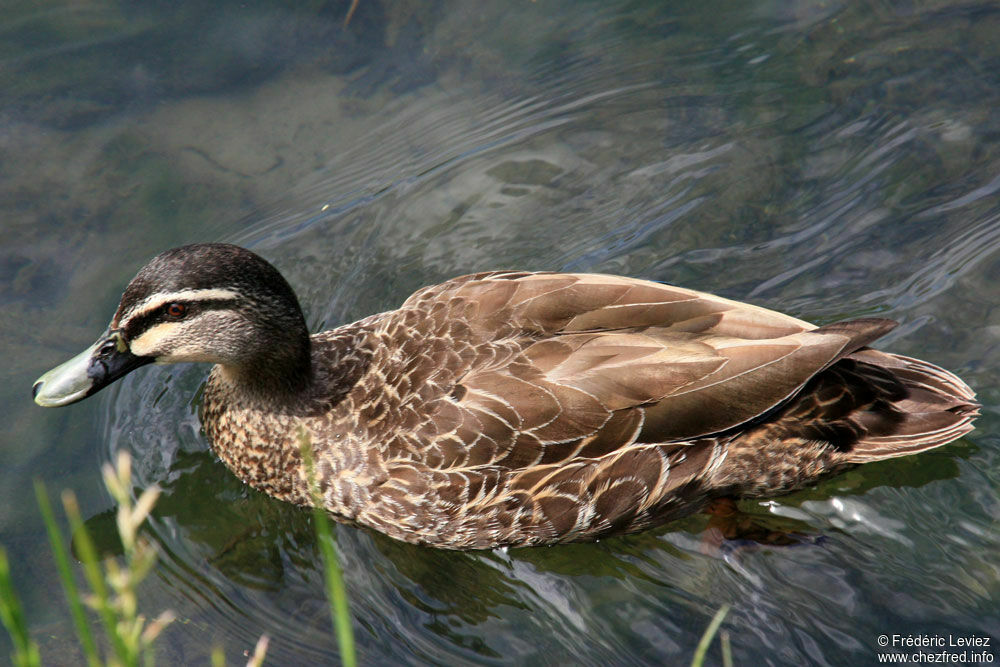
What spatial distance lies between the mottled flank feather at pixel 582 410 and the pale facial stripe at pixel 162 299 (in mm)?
111

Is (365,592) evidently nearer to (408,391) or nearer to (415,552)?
(415,552)

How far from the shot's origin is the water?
16.9 feet

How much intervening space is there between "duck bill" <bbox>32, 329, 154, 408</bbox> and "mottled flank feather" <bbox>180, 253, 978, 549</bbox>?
0.62 m

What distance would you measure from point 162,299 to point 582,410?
6.78ft

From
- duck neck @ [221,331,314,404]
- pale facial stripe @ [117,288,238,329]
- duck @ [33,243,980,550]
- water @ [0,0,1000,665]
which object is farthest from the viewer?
duck neck @ [221,331,314,404]

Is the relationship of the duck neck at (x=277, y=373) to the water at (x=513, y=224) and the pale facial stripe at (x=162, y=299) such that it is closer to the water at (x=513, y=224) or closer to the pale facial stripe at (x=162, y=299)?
the pale facial stripe at (x=162, y=299)

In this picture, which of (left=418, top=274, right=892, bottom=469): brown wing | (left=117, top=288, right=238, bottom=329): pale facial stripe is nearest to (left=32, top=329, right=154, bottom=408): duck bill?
(left=117, top=288, right=238, bottom=329): pale facial stripe

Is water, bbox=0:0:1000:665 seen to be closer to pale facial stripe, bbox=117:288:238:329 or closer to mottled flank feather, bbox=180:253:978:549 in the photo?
mottled flank feather, bbox=180:253:978:549

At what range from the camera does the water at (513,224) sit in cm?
514

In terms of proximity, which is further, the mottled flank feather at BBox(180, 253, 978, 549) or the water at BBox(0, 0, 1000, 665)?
the water at BBox(0, 0, 1000, 665)

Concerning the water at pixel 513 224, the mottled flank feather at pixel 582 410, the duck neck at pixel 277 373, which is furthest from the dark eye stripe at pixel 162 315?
the water at pixel 513 224

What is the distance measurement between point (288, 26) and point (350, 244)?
1.88 metres

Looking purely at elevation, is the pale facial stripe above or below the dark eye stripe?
above

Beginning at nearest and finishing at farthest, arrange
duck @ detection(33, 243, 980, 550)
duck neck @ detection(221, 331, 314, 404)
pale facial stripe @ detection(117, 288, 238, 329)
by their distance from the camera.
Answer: pale facial stripe @ detection(117, 288, 238, 329), duck @ detection(33, 243, 980, 550), duck neck @ detection(221, 331, 314, 404)
